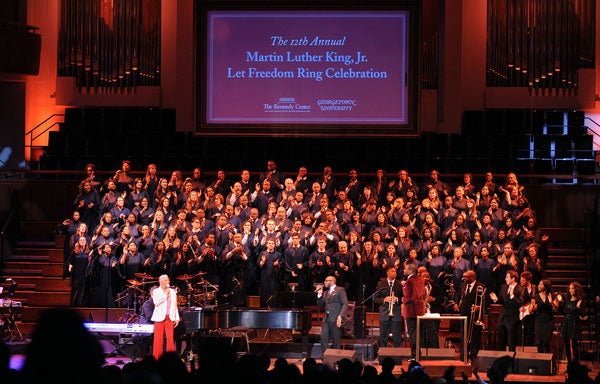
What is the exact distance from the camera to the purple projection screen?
18.8 meters

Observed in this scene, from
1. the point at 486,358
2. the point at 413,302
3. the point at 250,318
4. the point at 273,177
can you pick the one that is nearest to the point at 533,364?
the point at 486,358

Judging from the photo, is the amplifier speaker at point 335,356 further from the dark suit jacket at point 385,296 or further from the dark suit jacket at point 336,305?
the dark suit jacket at point 385,296

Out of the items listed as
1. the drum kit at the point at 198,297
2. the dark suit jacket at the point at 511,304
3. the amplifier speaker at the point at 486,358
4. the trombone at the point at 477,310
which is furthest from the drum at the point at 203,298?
the dark suit jacket at the point at 511,304

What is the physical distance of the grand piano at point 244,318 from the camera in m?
13.5

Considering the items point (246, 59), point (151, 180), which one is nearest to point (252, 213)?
point (151, 180)

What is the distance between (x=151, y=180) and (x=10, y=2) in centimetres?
633

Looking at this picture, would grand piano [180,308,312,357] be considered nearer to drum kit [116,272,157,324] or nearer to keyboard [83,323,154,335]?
keyboard [83,323,154,335]

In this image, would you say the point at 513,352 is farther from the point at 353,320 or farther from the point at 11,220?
the point at 11,220

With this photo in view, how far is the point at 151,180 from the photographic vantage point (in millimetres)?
17734

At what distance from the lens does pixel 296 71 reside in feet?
62.6

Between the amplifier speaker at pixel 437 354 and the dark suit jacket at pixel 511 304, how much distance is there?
171 centimetres

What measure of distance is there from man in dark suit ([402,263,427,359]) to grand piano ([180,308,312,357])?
5.24 feet

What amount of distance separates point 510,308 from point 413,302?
155cm

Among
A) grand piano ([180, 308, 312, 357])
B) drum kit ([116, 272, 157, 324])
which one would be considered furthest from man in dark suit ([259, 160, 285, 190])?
grand piano ([180, 308, 312, 357])
